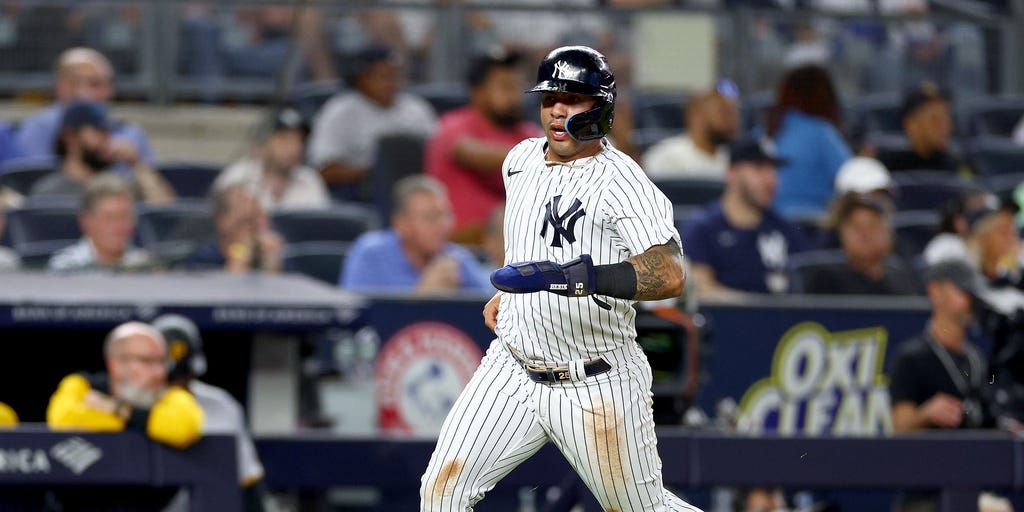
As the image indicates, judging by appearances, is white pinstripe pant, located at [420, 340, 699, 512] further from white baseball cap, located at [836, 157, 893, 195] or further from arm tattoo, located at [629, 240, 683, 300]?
white baseball cap, located at [836, 157, 893, 195]

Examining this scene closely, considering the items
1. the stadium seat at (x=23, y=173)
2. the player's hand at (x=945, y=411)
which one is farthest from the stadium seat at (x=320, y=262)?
the player's hand at (x=945, y=411)

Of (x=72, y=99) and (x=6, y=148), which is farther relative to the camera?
(x=6, y=148)

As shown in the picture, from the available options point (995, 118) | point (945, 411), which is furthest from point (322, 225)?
point (995, 118)

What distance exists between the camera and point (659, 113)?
428 inches

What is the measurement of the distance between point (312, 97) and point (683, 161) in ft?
7.42

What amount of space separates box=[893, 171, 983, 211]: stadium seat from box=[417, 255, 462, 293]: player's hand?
3275 millimetres

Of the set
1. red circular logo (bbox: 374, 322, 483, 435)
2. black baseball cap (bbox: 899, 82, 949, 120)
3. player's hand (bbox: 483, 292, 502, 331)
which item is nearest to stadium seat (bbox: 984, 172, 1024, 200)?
black baseball cap (bbox: 899, 82, 949, 120)

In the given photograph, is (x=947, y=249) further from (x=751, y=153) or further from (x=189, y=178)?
(x=189, y=178)

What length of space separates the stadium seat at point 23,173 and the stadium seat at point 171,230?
28.4 inches

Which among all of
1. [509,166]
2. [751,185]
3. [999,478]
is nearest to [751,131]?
[751,185]

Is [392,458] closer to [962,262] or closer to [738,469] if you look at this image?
[738,469]

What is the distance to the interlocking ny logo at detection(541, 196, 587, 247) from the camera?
4.21m

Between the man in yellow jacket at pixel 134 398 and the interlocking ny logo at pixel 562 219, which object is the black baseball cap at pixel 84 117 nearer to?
the man in yellow jacket at pixel 134 398

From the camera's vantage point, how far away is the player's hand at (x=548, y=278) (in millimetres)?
3895
